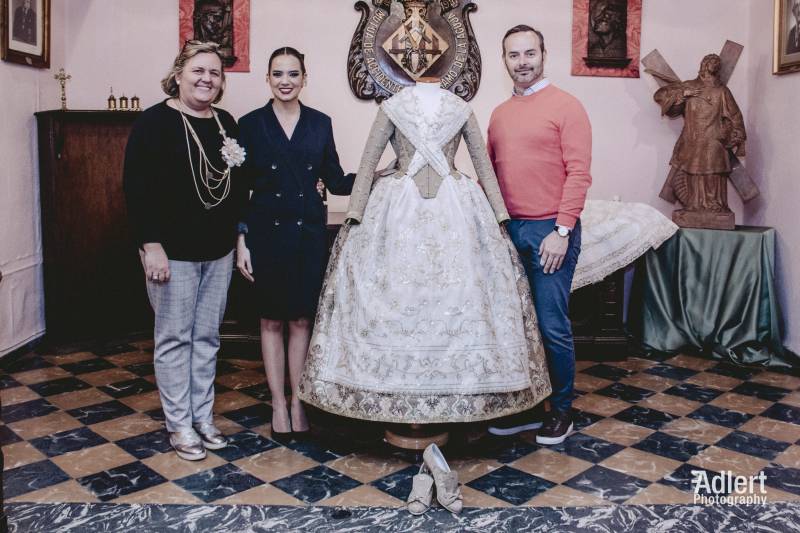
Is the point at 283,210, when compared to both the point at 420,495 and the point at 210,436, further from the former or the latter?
the point at 420,495

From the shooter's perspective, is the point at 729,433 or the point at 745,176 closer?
the point at 729,433

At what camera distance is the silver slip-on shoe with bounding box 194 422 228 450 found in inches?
112

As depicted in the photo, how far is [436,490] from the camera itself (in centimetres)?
238

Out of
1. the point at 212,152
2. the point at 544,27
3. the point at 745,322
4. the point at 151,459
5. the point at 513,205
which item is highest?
the point at 544,27

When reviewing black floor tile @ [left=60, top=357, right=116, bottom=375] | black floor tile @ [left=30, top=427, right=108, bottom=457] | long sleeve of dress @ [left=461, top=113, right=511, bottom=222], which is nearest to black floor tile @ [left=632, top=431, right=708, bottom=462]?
long sleeve of dress @ [left=461, top=113, right=511, bottom=222]

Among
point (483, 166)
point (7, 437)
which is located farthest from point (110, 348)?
point (483, 166)

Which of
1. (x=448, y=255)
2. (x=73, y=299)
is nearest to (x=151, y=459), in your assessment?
(x=448, y=255)

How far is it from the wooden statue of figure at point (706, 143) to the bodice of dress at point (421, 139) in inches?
79.7

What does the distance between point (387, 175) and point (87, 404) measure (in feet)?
5.81

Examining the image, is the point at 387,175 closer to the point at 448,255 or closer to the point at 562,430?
the point at 448,255

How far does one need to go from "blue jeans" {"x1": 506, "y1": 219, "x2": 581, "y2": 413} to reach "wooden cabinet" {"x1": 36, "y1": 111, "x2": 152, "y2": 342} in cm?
259

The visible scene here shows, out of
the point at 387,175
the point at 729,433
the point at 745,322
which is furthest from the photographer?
the point at 745,322

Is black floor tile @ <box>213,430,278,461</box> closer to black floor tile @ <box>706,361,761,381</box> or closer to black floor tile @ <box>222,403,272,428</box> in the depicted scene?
black floor tile @ <box>222,403,272,428</box>

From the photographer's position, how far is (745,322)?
419cm
